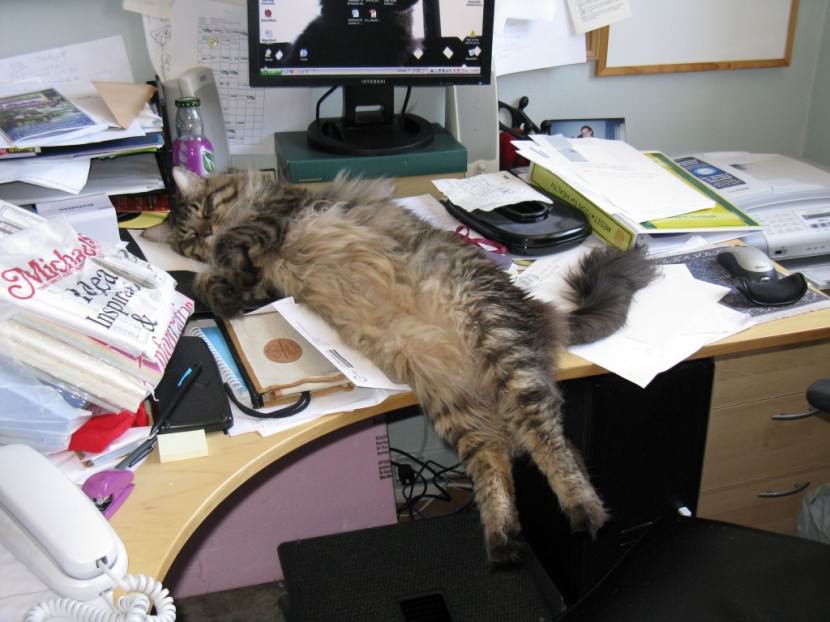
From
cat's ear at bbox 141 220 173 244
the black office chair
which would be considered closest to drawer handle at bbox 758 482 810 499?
the black office chair

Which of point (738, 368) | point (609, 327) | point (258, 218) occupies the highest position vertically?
point (258, 218)

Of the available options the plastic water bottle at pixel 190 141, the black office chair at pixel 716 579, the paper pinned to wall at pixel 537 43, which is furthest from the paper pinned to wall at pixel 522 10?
the black office chair at pixel 716 579

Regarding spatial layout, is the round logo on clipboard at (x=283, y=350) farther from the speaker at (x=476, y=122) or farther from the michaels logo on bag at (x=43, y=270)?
the speaker at (x=476, y=122)

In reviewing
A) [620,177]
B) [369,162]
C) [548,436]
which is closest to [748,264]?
[620,177]

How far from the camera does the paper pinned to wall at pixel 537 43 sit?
1.94 m

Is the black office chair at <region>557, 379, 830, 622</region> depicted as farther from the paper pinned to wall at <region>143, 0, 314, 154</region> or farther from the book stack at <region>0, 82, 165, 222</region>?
the paper pinned to wall at <region>143, 0, 314, 154</region>

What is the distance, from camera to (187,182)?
1.57 metres

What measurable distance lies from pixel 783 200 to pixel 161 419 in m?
1.40

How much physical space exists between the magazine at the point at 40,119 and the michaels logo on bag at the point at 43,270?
0.46 m

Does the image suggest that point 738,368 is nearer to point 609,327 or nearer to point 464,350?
point 609,327

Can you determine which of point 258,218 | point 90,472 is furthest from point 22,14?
point 90,472

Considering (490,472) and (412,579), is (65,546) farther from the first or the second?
(412,579)

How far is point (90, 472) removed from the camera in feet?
3.26

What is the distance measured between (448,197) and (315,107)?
49 cm
